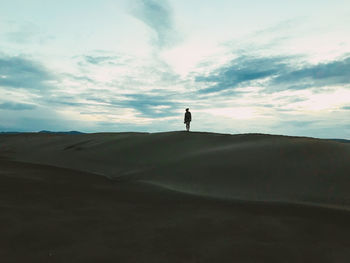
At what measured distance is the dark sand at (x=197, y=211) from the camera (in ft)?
7.59

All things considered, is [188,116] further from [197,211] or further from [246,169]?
[197,211]

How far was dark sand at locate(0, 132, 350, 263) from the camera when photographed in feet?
7.59

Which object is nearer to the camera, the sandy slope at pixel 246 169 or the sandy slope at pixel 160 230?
the sandy slope at pixel 160 230

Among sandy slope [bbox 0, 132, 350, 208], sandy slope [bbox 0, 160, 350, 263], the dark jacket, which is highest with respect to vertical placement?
the dark jacket

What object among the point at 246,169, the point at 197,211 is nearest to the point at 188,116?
the point at 246,169

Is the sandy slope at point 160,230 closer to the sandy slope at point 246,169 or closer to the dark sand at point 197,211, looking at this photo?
the dark sand at point 197,211

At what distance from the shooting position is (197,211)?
11.7 feet

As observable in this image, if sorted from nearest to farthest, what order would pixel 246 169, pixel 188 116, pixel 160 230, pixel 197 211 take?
1. pixel 160 230
2. pixel 197 211
3. pixel 246 169
4. pixel 188 116

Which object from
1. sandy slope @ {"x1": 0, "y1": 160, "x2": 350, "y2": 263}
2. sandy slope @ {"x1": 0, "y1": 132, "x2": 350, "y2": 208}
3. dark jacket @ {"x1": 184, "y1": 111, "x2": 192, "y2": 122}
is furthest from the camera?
dark jacket @ {"x1": 184, "y1": 111, "x2": 192, "y2": 122}

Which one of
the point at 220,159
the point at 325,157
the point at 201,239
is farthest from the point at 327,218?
the point at 220,159

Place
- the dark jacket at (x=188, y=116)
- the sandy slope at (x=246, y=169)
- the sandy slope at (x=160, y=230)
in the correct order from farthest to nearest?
the dark jacket at (x=188, y=116) → the sandy slope at (x=246, y=169) → the sandy slope at (x=160, y=230)

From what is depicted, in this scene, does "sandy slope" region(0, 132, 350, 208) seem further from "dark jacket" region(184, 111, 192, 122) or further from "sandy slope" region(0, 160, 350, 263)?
"dark jacket" region(184, 111, 192, 122)

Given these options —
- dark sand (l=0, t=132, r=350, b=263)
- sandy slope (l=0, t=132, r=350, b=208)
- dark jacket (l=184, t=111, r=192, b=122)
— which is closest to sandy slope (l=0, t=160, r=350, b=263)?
dark sand (l=0, t=132, r=350, b=263)

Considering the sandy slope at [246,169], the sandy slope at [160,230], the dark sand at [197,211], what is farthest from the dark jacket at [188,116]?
the sandy slope at [160,230]
